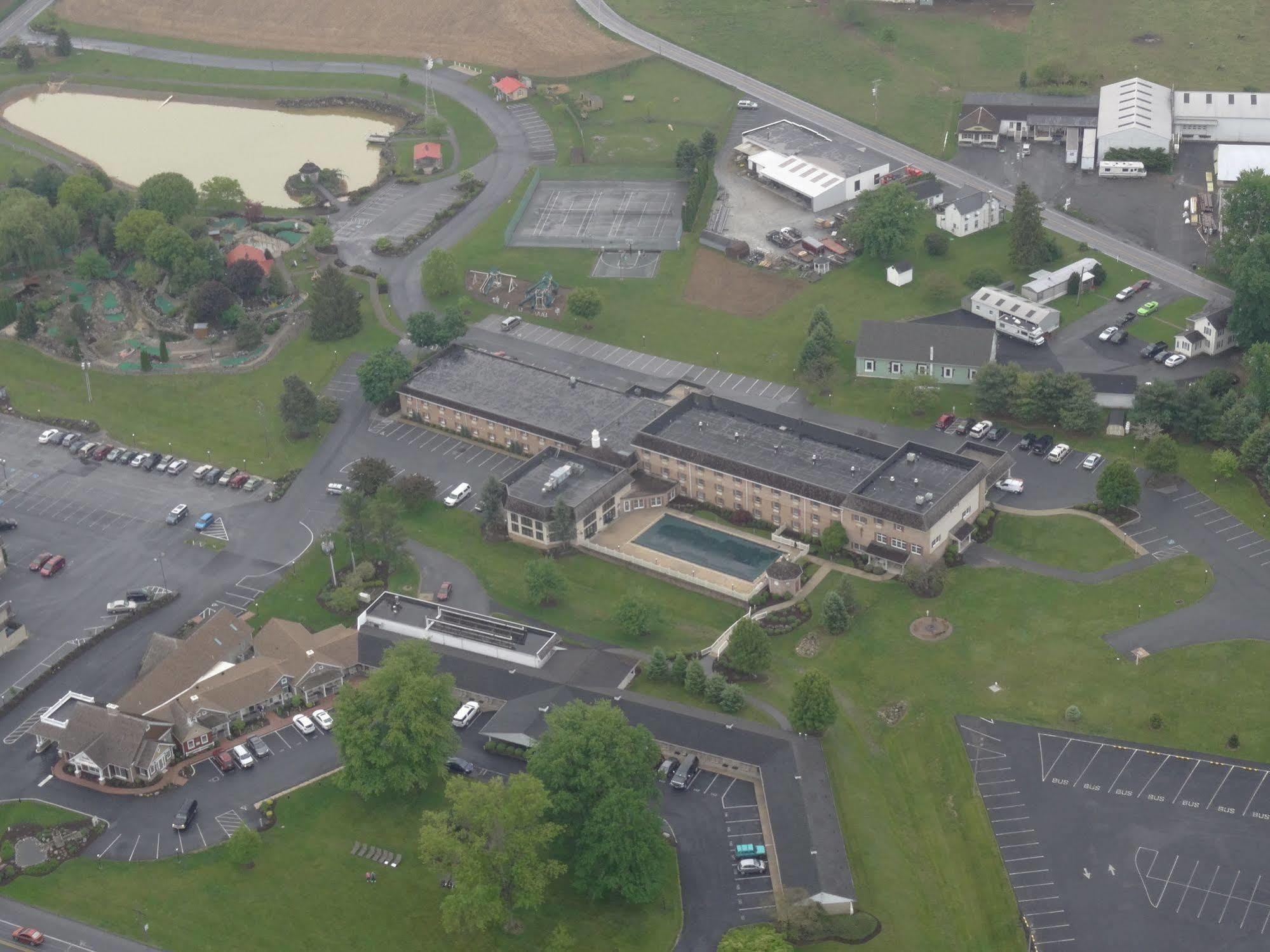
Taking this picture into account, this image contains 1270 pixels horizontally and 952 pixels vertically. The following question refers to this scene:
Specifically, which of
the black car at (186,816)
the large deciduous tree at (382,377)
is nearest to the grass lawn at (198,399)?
the large deciduous tree at (382,377)

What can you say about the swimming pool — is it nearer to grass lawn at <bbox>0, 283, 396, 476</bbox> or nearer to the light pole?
the light pole

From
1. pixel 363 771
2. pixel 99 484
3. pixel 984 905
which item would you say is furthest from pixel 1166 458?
pixel 99 484

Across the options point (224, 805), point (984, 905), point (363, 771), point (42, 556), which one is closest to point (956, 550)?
point (984, 905)

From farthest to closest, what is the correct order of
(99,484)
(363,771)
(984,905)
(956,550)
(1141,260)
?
(1141,260)
(99,484)
(956,550)
(363,771)
(984,905)

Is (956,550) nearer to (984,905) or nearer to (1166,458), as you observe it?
(1166,458)

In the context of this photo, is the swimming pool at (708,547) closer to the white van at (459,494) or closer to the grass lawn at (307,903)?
the white van at (459,494)

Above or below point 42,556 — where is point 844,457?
above

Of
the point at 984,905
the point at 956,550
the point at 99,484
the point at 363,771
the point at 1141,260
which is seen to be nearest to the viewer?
the point at 984,905

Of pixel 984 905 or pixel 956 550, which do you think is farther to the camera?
pixel 956 550
